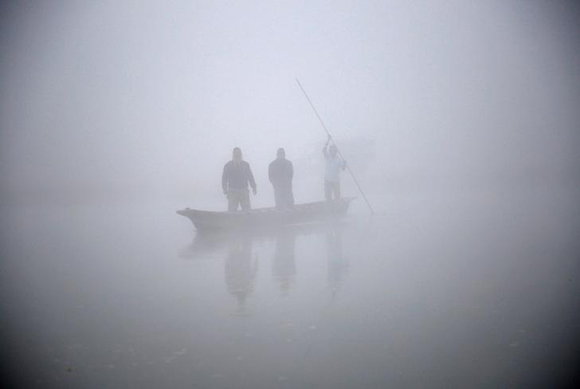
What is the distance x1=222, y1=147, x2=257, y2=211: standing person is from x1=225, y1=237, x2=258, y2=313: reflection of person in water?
8.72 feet

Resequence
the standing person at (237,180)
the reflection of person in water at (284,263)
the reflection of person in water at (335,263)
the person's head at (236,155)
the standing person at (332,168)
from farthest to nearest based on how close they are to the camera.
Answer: the standing person at (332,168) → the standing person at (237,180) → the person's head at (236,155) → the reflection of person in water at (284,263) → the reflection of person in water at (335,263)

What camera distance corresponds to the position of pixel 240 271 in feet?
22.7

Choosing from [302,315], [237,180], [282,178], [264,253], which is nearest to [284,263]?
[264,253]

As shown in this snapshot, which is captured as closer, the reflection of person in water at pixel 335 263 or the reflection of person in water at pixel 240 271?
the reflection of person in water at pixel 240 271

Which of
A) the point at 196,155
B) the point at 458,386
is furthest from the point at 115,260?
the point at 196,155

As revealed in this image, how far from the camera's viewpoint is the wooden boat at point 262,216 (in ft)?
37.6

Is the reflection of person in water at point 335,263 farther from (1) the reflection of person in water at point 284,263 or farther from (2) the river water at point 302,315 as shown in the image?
(1) the reflection of person in water at point 284,263

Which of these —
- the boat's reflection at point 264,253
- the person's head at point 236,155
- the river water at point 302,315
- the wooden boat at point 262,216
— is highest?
the person's head at point 236,155

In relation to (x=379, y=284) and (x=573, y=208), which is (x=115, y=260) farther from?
(x=573, y=208)

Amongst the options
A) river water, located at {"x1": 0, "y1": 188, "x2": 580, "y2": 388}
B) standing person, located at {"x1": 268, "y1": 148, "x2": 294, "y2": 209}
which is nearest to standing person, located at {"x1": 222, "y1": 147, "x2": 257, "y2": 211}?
standing person, located at {"x1": 268, "y1": 148, "x2": 294, "y2": 209}

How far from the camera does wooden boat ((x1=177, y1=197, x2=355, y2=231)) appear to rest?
11.5 meters

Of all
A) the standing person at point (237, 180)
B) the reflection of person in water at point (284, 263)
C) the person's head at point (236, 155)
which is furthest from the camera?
the standing person at point (237, 180)

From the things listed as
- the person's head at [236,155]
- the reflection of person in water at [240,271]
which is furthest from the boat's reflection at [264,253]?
the person's head at [236,155]

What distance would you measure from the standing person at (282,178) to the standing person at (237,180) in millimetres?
1479
